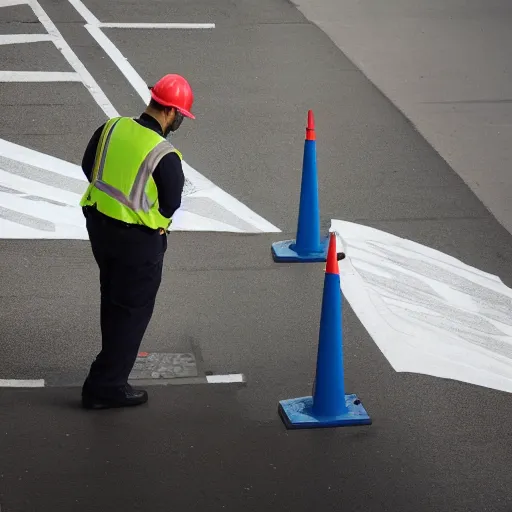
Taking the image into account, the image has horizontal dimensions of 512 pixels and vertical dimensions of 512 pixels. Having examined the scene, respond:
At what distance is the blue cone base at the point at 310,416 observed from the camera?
7250mm

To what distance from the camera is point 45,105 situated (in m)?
13.6

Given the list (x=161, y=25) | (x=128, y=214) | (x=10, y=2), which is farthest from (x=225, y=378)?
(x=10, y=2)

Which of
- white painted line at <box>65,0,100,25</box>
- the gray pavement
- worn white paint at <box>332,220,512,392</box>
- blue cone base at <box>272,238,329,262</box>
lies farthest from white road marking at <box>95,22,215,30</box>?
blue cone base at <box>272,238,329,262</box>

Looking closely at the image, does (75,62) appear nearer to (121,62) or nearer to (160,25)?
(121,62)

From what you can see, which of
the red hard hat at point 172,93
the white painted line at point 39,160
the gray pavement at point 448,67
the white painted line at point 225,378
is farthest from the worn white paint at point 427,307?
the white painted line at point 39,160

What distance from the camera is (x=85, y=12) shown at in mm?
17812

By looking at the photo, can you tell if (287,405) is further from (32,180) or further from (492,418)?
(32,180)

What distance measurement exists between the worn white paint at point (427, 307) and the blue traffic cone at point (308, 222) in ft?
1.01

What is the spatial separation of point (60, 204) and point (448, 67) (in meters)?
7.26

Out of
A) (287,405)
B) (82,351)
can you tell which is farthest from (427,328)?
(82,351)

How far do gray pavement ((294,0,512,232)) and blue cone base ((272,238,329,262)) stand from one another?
2.24m

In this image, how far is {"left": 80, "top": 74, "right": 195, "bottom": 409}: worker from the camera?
690 cm

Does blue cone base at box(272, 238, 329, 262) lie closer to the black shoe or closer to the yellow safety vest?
the black shoe

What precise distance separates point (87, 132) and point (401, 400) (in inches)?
248
